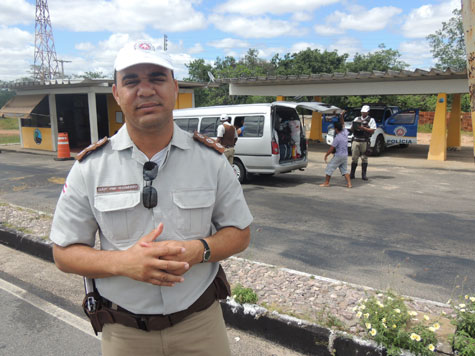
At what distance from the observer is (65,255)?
1.50 meters

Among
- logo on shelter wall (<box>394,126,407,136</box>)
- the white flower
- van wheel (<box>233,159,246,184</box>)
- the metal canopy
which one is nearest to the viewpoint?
the white flower

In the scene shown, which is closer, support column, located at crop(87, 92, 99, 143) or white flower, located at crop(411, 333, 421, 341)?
white flower, located at crop(411, 333, 421, 341)

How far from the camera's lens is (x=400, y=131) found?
640 inches

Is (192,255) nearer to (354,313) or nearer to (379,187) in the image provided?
(354,313)

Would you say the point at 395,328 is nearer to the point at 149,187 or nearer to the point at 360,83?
the point at 149,187

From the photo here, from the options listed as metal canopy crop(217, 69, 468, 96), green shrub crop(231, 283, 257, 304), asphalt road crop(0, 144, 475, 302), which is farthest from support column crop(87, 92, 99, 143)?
green shrub crop(231, 283, 257, 304)

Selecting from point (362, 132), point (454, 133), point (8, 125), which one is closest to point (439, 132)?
point (454, 133)

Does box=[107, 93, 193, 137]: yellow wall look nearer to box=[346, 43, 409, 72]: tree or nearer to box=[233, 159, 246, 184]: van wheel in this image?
box=[233, 159, 246, 184]: van wheel

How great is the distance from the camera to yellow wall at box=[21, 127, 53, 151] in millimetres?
18416

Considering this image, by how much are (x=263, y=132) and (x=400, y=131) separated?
9.49 meters

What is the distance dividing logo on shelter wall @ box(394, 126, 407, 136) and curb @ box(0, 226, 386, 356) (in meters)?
14.9

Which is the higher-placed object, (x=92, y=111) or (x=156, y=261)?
(x=92, y=111)

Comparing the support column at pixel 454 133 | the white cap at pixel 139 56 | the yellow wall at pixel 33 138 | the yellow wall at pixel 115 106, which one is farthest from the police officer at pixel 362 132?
the yellow wall at pixel 33 138

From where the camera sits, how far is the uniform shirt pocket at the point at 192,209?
1521mm
